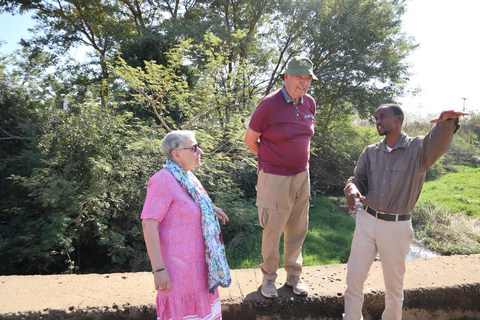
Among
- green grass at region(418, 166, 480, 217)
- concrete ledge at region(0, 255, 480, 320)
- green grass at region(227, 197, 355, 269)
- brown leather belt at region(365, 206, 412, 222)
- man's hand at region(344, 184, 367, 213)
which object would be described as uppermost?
man's hand at region(344, 184, 367, 213)

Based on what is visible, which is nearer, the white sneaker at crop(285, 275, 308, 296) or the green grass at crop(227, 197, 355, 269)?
the white sneaker at crop(285, 275, 308, 296)

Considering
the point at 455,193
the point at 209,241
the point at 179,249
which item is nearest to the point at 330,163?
the point at 455,193

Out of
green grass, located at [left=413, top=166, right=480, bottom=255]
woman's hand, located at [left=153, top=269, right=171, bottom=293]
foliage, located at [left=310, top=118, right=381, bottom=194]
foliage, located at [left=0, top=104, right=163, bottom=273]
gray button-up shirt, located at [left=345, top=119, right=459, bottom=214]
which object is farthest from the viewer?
foliage, located at [left=310, top=118, right=381, bottom=194]

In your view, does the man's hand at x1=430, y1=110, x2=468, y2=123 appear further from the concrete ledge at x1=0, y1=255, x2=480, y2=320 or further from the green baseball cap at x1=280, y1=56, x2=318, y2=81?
the concrete ledge at x1=0, y1=255, x2=480, y2=320

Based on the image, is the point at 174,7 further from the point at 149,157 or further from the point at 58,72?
the point at 149,157

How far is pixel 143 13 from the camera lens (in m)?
11.2

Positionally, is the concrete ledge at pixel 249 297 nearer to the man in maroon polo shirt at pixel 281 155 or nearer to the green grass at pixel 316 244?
the man in maroon polo shirt at pixel 281 155

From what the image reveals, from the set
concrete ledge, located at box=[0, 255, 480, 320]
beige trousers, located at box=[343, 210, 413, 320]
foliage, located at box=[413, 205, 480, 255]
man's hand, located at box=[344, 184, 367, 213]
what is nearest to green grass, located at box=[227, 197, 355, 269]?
foliage, located at box=[413, 205, 480, 255]

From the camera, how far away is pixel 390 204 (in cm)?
244

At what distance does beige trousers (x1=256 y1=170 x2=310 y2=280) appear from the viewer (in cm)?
281

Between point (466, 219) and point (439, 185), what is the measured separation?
422 cm

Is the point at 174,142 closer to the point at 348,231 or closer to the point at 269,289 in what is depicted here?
the point at 269,289

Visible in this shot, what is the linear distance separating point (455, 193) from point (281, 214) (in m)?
9.65

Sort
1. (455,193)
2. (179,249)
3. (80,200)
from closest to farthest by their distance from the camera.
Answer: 1. (179,249)
2. (80,200)
3. (455,193)
